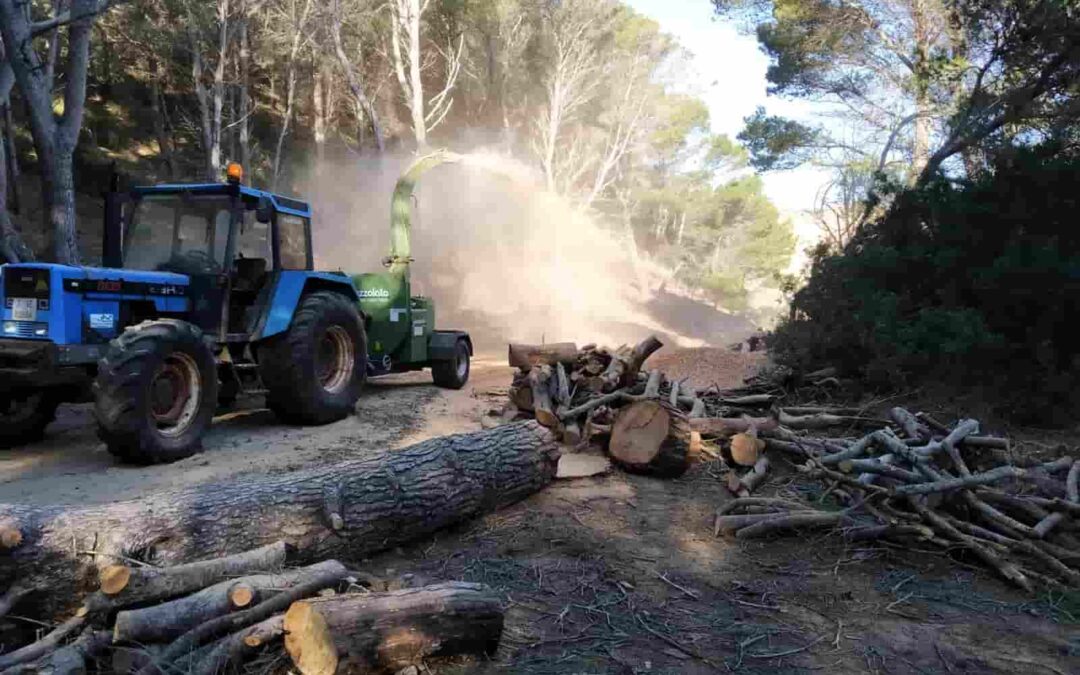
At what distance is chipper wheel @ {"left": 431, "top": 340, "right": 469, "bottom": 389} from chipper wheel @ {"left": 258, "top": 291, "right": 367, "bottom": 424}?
245 centimetres

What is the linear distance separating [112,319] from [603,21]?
27.7 metres

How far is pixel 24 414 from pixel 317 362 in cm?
249

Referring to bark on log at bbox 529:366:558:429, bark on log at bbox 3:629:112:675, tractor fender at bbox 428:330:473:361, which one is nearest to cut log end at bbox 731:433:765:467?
bark on log at bbox 529:366:558:429

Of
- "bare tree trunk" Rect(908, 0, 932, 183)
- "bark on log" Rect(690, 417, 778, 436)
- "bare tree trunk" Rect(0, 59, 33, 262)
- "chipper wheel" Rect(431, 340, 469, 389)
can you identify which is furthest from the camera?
"bare tree trunk" Rect(908, 0, 932, 183)

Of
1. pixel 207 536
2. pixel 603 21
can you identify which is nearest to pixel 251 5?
pixel 603 21

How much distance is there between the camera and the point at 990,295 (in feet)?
30.8

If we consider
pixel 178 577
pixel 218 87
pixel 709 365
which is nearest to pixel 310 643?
pixel 178 577

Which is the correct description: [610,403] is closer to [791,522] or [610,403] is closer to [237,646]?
[791,522]

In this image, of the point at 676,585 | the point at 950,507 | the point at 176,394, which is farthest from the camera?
the point at 176,394

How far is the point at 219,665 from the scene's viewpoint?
2631mm

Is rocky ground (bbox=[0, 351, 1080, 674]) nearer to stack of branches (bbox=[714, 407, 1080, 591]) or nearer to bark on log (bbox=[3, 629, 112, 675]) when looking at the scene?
stack of branches (bbox=[714, 407, 1080, 591])

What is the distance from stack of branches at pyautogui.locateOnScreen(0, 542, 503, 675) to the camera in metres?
2.64

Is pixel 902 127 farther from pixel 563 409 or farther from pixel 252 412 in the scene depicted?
pixel 252 412

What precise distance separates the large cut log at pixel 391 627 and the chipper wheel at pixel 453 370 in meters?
7.39
